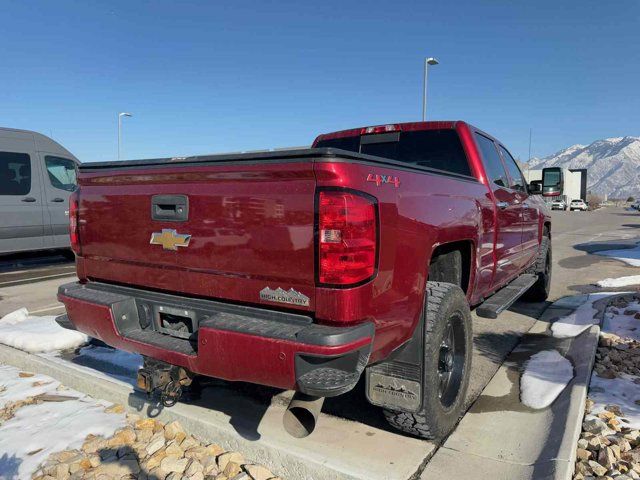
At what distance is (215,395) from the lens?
3.45m

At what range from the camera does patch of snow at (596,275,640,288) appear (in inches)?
291

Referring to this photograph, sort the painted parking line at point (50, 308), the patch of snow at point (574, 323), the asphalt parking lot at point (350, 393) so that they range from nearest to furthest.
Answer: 1. the asphalt parking lot at point (350, 393)
2. the patch of snow at point (574, 323)
3. the painted parking line at point (50, 308)

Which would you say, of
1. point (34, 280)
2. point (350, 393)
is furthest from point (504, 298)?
point (34, 280)

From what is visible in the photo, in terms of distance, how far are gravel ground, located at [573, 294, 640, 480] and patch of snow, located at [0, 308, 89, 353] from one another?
13.4 ft

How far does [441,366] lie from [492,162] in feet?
7.08

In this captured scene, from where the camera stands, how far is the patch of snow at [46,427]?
9.00ft

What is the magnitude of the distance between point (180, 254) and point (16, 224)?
277 inches

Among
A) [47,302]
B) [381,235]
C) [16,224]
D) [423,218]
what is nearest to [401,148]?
[423,218]

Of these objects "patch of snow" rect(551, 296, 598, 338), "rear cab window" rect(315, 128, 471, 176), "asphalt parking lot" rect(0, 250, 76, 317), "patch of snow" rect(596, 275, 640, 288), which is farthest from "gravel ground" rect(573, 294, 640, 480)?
"asphalt parking lot" rect(0, 250, 76, 317)

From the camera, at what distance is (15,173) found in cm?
816

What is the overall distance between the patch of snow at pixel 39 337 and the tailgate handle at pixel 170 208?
2.44 meters

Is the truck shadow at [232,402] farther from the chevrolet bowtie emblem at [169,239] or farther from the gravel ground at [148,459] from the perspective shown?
the chevrolet bowtie emblem at [169,239]

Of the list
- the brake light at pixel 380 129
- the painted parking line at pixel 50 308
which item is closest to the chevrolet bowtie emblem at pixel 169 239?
the brake light at pixel 380 129

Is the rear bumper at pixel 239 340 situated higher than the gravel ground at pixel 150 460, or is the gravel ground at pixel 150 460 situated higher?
the rear bumper at pixel 239 340
